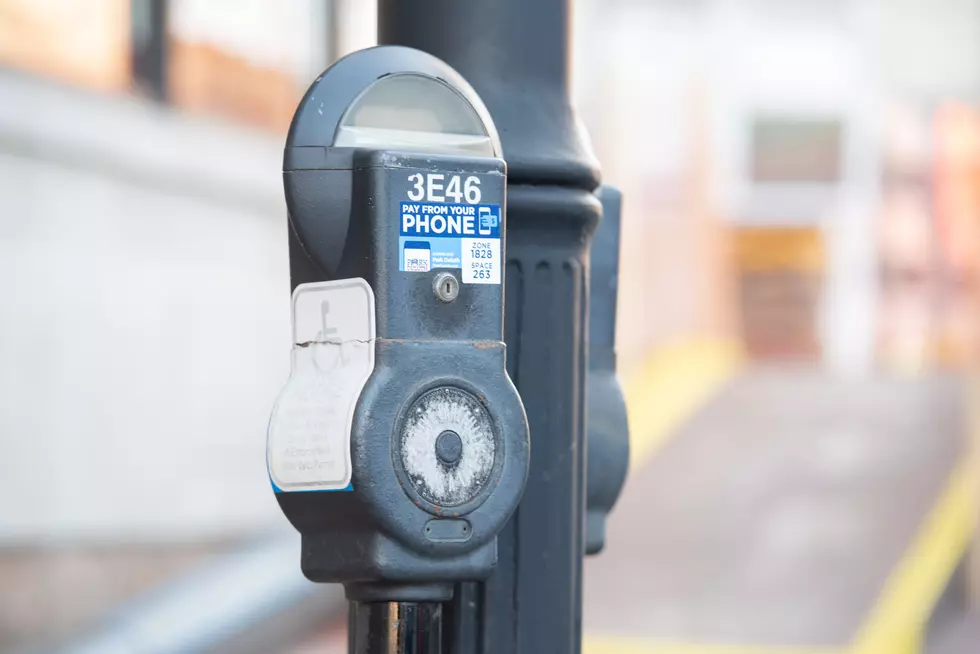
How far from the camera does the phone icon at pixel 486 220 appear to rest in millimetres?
2340

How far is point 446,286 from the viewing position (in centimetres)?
227

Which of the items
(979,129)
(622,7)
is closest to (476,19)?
(622,7)

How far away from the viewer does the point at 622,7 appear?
16.5 metres

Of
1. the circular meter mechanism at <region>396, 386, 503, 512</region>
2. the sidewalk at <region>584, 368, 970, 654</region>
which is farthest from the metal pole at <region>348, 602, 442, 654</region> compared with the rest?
the sidewalk at <region>584, 368, 970, 654</region>

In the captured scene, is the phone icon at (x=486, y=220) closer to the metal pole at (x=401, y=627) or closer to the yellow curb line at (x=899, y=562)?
the metal pole at (x=401, y=627)

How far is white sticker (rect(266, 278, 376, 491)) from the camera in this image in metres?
2.21

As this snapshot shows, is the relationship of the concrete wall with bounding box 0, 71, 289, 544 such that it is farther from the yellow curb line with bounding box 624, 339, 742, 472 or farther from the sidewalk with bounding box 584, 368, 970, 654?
the yellow curb line with bounding box 624, 339, 742, 472

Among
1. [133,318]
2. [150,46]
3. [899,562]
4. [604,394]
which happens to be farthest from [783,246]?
[604,394]

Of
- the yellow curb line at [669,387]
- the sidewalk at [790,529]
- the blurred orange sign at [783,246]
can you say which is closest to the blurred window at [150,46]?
the sidewalk at [790,529]

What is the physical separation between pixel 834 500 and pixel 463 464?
685cm

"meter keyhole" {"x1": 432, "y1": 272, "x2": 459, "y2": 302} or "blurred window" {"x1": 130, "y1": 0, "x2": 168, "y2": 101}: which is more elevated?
"blurred window" {"x1": 130, "y1": 0, "x2": 168, "y2": 101}

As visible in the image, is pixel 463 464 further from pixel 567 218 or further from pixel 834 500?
pixel 834 500

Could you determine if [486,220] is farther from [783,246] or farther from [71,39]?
[783,246]

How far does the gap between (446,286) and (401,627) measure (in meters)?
0.51
